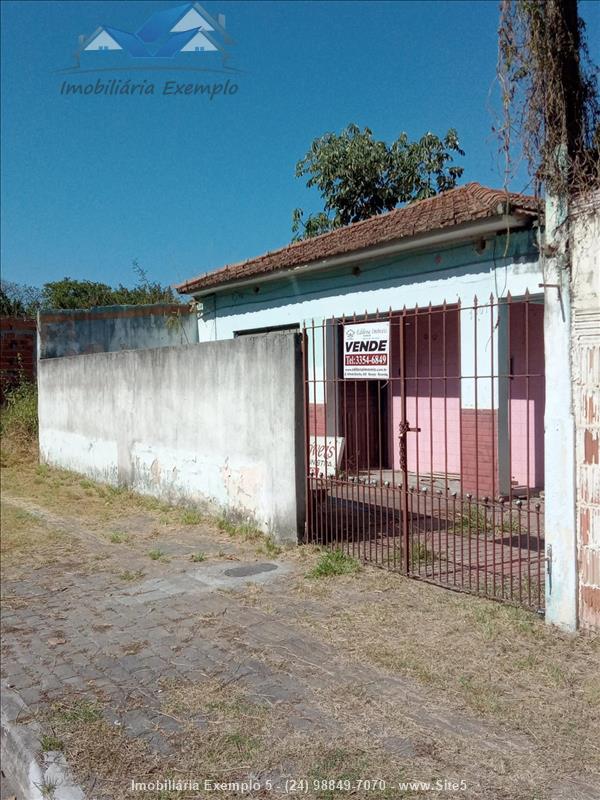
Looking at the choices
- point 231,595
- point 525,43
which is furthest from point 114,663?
point 525,43

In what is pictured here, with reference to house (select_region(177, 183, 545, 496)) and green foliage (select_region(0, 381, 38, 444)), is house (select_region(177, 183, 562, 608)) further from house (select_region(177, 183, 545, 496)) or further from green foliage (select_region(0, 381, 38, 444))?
green foliage (select_region(0, 381, 38, 444))

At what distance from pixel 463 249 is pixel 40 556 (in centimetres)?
656

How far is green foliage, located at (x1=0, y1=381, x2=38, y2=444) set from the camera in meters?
15.8

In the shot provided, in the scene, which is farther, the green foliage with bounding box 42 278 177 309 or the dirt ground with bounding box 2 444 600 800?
the green foliage with bounding box 42 278 177 309

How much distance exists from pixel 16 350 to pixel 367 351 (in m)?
13.0

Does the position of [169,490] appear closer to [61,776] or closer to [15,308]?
[61,776]

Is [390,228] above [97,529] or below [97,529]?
above

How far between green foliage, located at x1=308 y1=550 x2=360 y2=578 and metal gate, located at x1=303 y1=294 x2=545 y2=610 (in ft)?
0.69

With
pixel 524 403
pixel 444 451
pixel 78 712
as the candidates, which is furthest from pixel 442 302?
pixel 78 712

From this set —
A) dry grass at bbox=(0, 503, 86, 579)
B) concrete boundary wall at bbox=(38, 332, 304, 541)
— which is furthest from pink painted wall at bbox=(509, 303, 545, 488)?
dry grass at bbox=(0, 503, 86, 579)

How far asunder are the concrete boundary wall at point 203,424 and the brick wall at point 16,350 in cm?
483

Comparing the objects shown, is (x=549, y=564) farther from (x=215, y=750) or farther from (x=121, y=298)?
(x=121, y=298)

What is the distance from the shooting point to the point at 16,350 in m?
17.2

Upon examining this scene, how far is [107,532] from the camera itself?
8.61 meters
